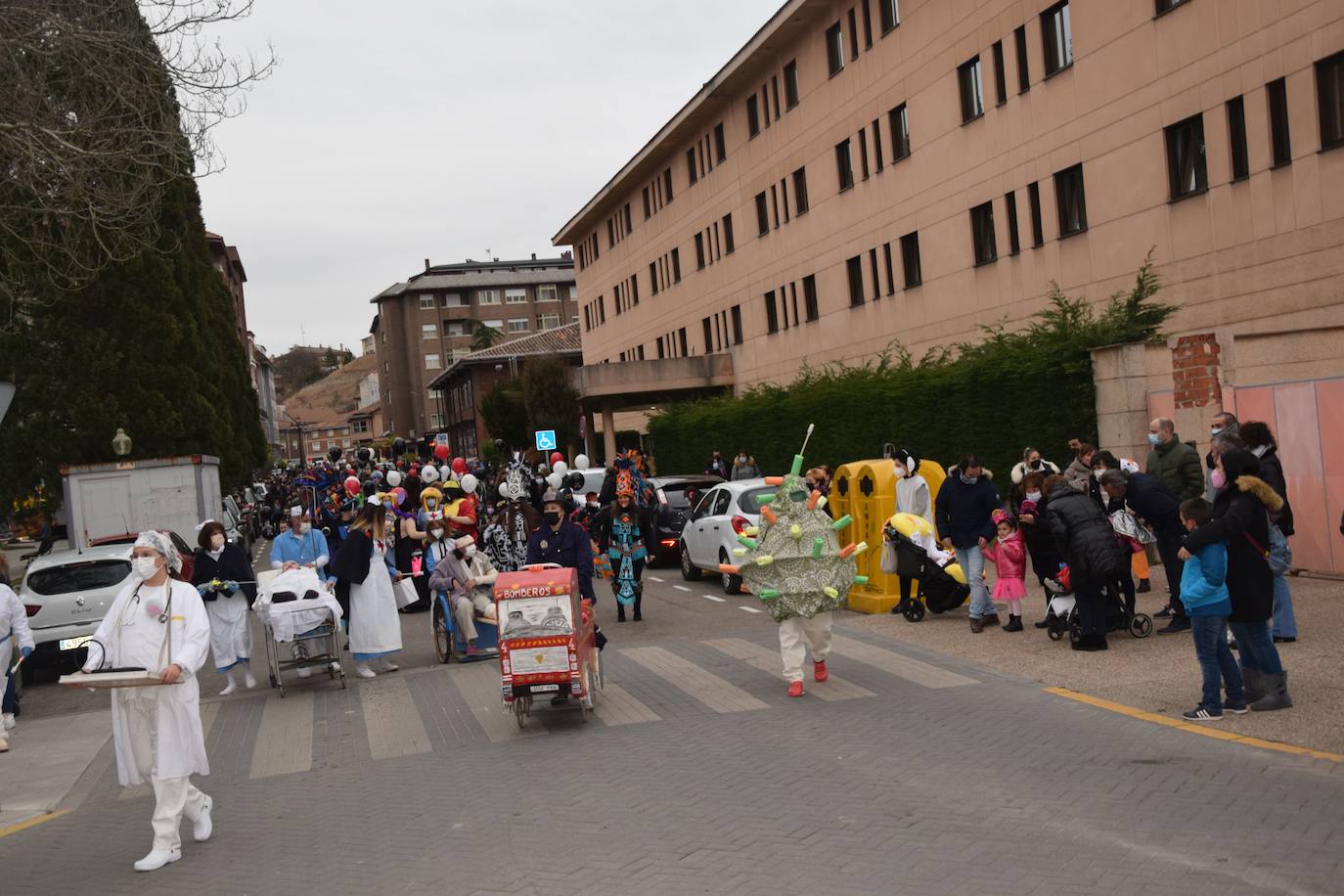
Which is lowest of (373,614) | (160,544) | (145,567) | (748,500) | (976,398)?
(373,614)

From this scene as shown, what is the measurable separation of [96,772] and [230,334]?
4471 cm

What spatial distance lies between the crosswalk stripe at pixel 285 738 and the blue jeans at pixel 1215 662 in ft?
21.8

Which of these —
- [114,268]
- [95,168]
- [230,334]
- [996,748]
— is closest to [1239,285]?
[996,748]

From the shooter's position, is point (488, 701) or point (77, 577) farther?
point (77, 577)

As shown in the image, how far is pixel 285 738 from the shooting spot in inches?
443

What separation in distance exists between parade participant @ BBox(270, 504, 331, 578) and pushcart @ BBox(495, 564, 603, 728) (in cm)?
475

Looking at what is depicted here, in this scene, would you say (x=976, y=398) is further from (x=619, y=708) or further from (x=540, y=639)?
(x=540, y=639)

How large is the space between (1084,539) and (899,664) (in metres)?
2.11

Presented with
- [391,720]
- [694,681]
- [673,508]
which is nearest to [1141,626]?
[694,681]

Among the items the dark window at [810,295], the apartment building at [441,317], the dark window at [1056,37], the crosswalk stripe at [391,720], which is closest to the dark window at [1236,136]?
the dark window at [1056,37]

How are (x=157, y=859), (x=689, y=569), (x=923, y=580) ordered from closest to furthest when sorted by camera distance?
(x=157, y=859) → (x=923, y=580) → (x=689, y=569)

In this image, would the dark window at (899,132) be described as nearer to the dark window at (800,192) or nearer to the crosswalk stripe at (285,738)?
the dark window at (800,192)

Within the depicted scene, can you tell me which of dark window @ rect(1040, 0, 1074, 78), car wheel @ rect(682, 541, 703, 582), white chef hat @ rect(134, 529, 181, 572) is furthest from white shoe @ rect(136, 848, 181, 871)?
dark window @ rect(1040, 0, 1074, 78)

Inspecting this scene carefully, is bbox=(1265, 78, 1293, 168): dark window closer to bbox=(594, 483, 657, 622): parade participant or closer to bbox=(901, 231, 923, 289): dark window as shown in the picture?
bbox=(594, 483, 657, 622): parade participant
